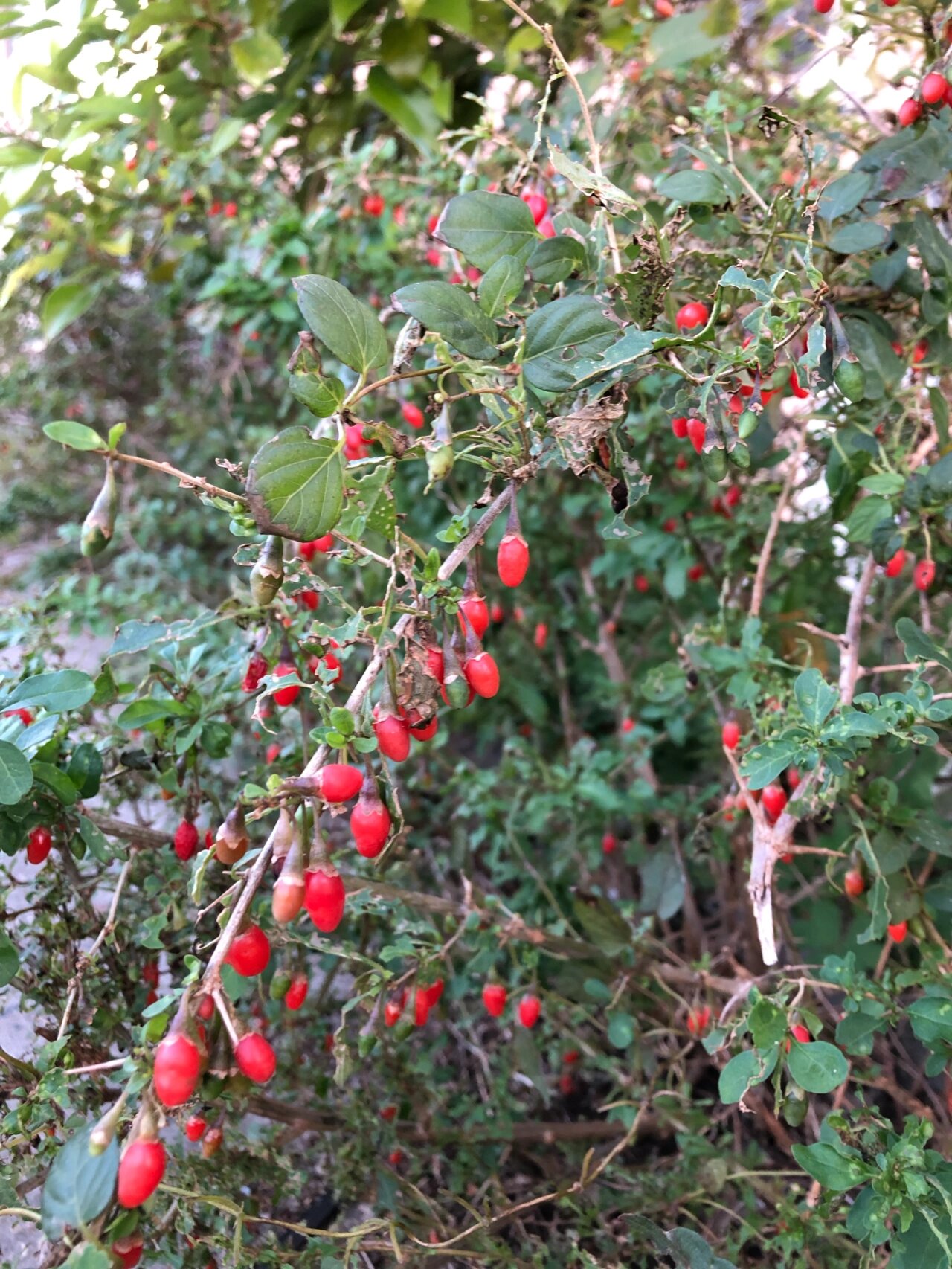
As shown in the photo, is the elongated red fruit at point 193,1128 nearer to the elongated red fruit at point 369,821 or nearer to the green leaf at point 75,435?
the elongated red fruit at point 369,821

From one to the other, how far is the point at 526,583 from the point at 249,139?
4.32 ft

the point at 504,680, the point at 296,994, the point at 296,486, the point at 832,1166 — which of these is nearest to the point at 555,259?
the point at 296,486

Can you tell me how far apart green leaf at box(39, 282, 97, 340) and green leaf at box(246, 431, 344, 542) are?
5.70 ft

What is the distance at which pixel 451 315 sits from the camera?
0.61 m

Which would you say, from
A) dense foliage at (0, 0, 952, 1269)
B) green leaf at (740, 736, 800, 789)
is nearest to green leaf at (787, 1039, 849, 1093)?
dense foliage at (0, 0, 952, 1269)

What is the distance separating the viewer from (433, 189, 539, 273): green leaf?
2.15 feet

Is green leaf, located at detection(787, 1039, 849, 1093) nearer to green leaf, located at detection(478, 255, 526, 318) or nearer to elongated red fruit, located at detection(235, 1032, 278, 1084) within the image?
elongated red fruit, located at detection(235, 1032, 278, 1084)

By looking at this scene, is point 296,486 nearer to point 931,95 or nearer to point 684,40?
point 931,95

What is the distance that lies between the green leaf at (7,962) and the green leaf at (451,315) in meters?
0.55

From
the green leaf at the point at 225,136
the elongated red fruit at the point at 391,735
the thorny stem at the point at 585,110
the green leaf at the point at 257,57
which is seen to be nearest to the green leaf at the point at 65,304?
the green leaf at the point at 225,136

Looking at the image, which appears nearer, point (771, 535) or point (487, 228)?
point (487, 228)

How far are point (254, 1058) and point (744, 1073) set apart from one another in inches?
17.3

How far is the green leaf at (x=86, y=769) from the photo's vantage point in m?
0.78

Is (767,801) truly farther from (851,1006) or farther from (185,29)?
(185,29)
